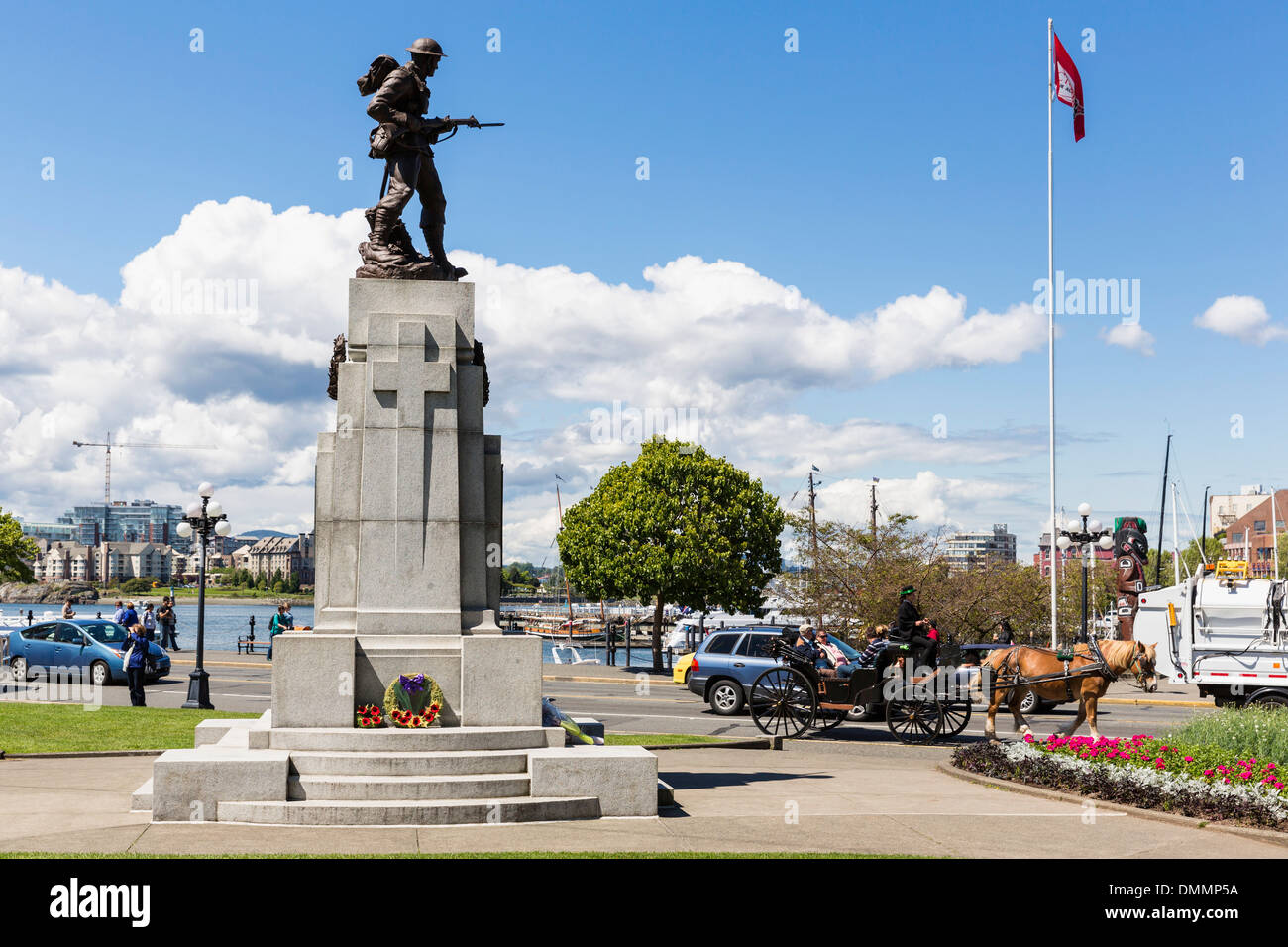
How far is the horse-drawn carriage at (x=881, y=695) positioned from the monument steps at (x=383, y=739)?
331 inches

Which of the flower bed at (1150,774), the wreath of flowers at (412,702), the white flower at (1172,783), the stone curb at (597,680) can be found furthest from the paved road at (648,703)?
the wreath of flowers at (412,702)

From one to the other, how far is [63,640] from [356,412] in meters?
18.8

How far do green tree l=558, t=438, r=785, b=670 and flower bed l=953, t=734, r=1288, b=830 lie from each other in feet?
78.2

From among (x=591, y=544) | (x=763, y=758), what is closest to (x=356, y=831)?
(x=763, y=758)

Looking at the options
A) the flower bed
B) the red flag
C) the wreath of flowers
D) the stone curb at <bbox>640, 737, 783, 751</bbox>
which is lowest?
the stone curb at <bbox>640, 737, 783, 751</bbox>

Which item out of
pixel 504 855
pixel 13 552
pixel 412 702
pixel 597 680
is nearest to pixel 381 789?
pixel 412 702

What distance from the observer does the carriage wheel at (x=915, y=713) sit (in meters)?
18.6

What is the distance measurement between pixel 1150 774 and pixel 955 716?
23.9ft

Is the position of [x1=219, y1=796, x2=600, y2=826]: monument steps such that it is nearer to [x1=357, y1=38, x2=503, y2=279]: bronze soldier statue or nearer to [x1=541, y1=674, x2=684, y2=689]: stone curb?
[x1=357, y1=38, x2=503, y2=279]: bronze soldier statue

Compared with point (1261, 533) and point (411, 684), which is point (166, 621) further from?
point (1261, 533)

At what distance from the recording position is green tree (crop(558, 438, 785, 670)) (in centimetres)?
3859

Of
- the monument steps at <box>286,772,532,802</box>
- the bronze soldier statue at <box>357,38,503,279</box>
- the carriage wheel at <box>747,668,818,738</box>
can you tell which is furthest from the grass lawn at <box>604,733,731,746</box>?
the bronze soldier statue at <box>357,38,503,279</box>
